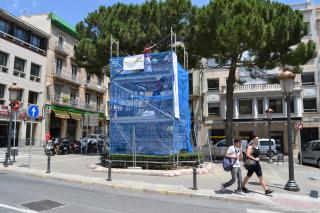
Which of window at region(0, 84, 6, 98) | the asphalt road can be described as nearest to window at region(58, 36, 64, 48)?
window at region(0, 84, 6, 98)

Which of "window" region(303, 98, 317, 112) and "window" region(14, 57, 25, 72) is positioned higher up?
"window" region(14, 57, 25, 72)

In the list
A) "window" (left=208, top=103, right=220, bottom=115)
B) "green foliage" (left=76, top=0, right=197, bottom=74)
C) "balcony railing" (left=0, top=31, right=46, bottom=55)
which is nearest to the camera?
"green foliage" (left=76, top=0, right=197, bottom=74)

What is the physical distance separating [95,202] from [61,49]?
1314 inches

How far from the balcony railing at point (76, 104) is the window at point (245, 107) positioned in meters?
19.8

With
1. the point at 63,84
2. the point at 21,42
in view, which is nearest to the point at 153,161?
the point at 21,42

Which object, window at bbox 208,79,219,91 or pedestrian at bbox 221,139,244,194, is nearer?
pedestrian at bbox 221,139,244,194

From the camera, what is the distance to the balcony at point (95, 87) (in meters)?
45.6

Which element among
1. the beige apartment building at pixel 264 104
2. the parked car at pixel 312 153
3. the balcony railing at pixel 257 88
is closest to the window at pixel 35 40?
the beige apartment building at pixel 264 104

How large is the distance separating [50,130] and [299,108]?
2735cm

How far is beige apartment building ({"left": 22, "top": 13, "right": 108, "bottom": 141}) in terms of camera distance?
37.7 metres

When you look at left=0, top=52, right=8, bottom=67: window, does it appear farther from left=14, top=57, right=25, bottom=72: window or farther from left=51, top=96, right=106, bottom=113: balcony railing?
left=51, top=96, right=106, bottom=113: balcony railing


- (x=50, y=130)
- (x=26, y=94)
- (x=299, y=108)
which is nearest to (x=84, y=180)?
(x=26, y=94)

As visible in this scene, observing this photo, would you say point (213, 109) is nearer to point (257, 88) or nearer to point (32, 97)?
point (257, 88)

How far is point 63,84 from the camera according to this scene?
4009 cm
